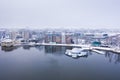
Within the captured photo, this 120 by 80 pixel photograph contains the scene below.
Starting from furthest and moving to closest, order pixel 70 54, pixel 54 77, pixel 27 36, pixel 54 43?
pixel 27 36
pixel 54 43
pixel 70 54
pixel 54 77

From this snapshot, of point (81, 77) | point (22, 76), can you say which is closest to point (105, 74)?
point (81, 77)

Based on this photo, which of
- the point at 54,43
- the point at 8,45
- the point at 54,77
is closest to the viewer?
the point at 54,77

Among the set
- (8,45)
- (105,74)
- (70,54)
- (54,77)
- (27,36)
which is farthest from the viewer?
(27,36)

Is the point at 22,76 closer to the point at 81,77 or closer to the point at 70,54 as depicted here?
the point at 81,77

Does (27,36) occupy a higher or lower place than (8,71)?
higher

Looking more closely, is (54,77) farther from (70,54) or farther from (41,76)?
(70,54)

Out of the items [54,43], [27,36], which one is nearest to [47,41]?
[54,43]

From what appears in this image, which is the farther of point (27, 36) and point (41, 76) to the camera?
point (27, 36)

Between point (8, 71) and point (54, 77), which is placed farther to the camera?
point (8, 71)

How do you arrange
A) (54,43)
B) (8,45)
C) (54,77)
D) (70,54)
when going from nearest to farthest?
1. (54,77)
2. (70,54)
3. (8,45)
4. (54,43)
